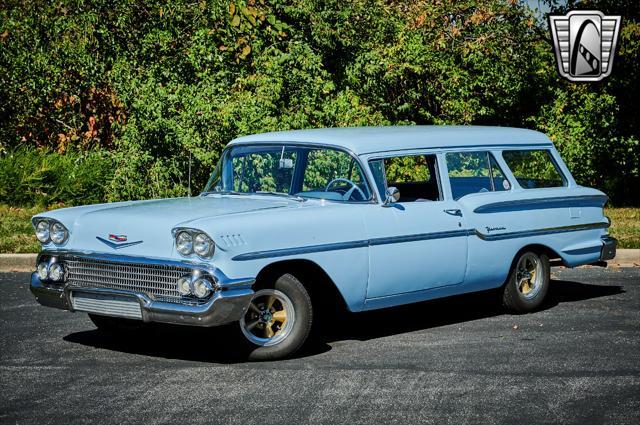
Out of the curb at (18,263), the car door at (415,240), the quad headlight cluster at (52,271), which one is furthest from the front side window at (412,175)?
the curb at (18,263)

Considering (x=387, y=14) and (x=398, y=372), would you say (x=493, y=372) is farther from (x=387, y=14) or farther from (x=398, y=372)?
(x=387, y=14)

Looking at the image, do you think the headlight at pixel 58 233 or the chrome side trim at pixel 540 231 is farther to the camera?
the chrome side trim at pixel 540 231

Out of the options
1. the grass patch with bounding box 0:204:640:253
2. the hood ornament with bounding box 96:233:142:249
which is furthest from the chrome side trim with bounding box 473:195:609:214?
the grass patch with bounding box 0:204:640:253

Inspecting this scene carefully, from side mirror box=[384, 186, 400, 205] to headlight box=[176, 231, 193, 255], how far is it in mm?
1652

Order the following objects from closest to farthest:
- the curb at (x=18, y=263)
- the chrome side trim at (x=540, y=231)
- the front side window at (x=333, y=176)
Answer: the front side window at (x=333, y=176), the chrome side trim at (x=540, y=231), the curb at (x=18, y=263)

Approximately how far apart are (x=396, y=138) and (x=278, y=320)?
186 cm

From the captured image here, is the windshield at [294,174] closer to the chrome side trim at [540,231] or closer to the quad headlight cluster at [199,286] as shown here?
the chrome side trim at [540,231]

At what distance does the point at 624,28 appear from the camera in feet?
59.9

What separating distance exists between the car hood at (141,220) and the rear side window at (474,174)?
1531 mm

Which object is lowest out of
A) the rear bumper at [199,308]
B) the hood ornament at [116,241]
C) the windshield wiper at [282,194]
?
the rear bumper at [199,308]

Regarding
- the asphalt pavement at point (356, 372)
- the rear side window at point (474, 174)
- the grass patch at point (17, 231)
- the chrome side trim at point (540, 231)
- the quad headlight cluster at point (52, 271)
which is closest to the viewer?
the asphalt pavement at point (356, 372)

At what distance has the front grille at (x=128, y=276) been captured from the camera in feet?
24.5

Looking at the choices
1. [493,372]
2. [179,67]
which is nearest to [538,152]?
[493,372]

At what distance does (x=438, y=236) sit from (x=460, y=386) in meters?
1.95
